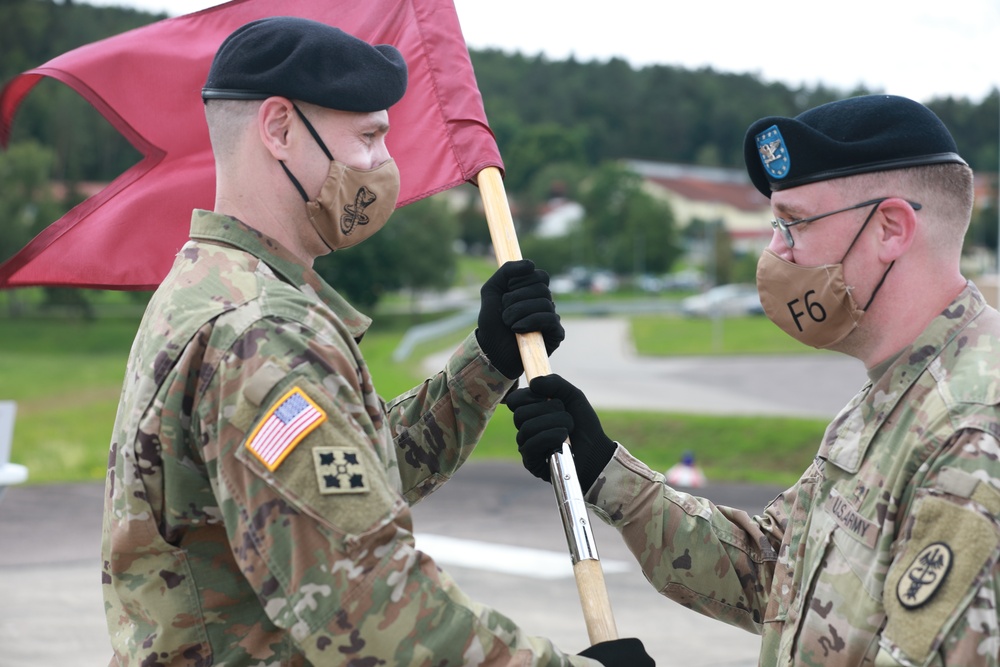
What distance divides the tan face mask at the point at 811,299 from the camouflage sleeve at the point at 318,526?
1128 millimetres

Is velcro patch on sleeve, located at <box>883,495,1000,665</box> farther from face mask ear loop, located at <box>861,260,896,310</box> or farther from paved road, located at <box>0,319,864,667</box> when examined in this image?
paved road, located at <box>0,319,864,667</box>

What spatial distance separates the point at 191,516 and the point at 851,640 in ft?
4.62

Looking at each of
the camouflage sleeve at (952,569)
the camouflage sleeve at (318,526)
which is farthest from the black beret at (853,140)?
the camouflage sleeve at (318,526)

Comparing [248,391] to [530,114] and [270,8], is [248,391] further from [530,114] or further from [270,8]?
[530,114]

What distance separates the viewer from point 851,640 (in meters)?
2.48

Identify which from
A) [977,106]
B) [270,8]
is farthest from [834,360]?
[270,8]

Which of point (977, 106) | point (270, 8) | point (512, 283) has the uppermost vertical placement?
point (270, 8)

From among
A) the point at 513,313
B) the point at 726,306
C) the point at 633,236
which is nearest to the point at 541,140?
the point at 633,236

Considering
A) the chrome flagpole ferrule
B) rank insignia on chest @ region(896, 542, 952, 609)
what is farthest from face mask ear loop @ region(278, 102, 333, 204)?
rank insignia on chest @ region(896, 542, 952, 609)

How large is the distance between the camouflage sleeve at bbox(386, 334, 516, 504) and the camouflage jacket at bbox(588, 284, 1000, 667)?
437 millimetres

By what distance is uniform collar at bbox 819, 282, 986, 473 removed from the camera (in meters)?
2.58

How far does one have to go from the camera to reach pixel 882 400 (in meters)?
2.63

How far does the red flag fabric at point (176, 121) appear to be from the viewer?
3586mm

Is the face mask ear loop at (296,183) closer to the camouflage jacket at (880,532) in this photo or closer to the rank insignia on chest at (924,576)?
the camouflage jacket at (880,532)
